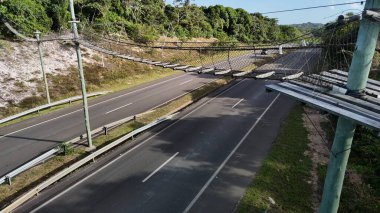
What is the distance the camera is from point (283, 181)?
17.2 m

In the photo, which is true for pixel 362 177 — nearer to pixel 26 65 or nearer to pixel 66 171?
pixel 66 171

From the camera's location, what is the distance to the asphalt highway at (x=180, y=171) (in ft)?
50.1

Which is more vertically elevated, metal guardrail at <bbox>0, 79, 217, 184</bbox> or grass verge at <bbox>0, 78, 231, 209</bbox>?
metal guardrail at <bbox>0, 79, 217, 184</bbox>

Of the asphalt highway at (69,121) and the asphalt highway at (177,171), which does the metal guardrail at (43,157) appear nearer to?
the asphalt highway at (69,121)

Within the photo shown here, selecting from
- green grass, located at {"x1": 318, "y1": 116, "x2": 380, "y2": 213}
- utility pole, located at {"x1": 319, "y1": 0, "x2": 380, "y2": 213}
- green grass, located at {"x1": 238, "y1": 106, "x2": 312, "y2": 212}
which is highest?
utility pole, located at {"x1": 319, "y1": 0, "x2": 380, "y2": 213}

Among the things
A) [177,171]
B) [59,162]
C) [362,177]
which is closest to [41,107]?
[59,162]

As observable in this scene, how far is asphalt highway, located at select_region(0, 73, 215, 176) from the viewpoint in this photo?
846 inches

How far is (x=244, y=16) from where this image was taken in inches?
4193

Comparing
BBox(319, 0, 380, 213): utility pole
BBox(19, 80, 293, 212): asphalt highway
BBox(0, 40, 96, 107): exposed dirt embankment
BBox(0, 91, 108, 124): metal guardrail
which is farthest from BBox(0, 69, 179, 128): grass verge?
BBox(319, 0, 380, 213): utility pole

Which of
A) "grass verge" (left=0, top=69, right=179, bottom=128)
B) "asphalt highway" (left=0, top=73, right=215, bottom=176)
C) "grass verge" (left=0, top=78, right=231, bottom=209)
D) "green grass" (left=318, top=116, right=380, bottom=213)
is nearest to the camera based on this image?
"green grass" (left=318, top=116, right=380, bottom=213)

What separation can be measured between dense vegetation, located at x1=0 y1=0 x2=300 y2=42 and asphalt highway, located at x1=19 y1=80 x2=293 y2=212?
95.4ft

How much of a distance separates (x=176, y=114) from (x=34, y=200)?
52.3 ft

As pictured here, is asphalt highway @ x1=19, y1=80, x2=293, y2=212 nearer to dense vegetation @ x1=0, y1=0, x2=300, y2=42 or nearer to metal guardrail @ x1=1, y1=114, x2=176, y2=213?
metal guardrail @ x1=1, y1=114, x2=176, y2=213

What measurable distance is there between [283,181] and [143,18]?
58092 mm
